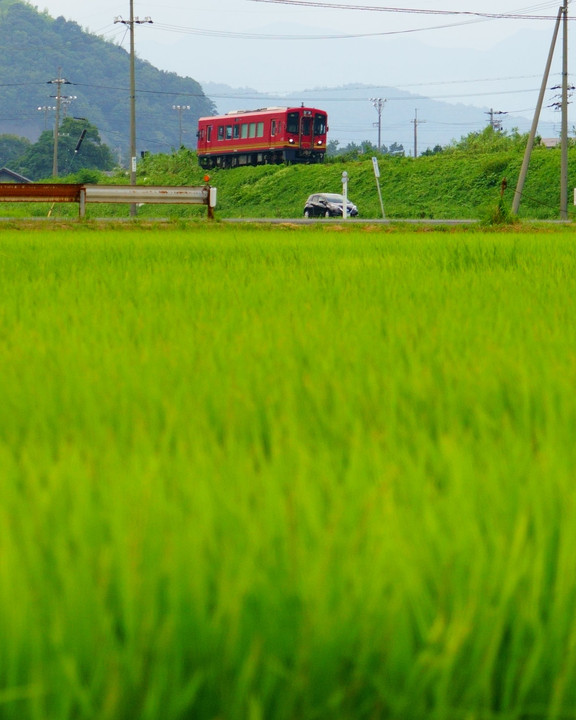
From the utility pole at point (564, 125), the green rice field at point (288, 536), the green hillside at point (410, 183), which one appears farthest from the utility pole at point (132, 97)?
the green rice field at point (288, 536)

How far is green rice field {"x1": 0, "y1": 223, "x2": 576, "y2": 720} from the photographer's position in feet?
3.10

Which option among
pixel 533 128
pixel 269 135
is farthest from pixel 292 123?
pixel 533 128

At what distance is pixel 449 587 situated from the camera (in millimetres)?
1070

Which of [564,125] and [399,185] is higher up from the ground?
[564,125]

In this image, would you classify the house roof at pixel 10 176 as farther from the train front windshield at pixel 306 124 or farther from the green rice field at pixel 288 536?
the green rice field at pixel 288 536

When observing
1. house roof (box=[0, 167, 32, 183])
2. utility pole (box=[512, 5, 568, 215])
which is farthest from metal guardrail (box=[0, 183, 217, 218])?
house roof (box=[0, 167, 32, 183])

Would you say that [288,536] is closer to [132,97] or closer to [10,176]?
[132,97]

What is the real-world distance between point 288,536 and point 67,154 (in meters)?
117

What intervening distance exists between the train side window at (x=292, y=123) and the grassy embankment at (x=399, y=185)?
2.00 meters

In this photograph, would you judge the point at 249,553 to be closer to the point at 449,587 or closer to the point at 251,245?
the point at 449,587

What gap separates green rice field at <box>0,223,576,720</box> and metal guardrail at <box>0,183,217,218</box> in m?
14.6

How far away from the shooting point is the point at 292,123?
44500mm

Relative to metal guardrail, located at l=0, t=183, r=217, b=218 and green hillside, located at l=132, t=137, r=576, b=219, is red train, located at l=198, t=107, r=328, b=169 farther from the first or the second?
metal guardrail, located at l=0, t=183, r=217, b=218

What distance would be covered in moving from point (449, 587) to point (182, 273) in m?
5.43
